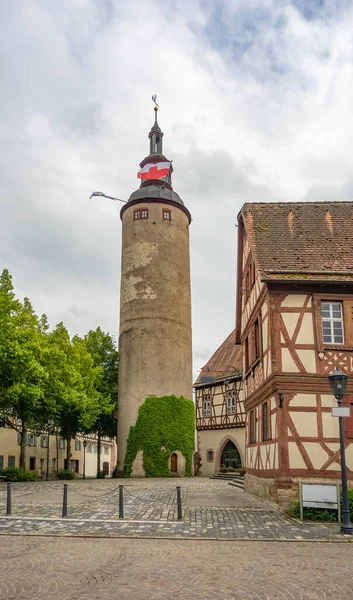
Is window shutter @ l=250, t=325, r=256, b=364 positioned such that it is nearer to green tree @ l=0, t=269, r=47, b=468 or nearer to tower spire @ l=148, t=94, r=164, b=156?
green tree @ l=0, t=269, r=47, b=468

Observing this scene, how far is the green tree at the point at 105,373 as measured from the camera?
43.9 metres

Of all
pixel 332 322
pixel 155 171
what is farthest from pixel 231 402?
pixel 332 322

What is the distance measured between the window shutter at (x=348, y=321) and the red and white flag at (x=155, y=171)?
1200 inches

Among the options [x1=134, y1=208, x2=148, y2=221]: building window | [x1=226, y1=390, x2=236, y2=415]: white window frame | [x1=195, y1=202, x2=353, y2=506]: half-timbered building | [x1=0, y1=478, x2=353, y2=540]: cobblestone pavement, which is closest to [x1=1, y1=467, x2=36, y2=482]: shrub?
[x1=0, y1=478, x2=353, y2=540]: cobblestone pavement

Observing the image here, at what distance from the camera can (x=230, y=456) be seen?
1619 inches

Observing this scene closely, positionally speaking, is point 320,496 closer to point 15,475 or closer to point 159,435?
point 15,475

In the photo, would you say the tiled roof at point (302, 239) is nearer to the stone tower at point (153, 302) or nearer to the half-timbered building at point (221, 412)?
the half-timbered building at point (221, 412)

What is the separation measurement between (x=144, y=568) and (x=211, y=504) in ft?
29.9

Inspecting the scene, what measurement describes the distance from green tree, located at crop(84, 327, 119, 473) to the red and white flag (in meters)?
13.0

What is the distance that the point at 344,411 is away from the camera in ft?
43.3

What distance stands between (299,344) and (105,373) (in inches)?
1203

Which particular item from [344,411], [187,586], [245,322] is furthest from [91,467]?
[187,586]

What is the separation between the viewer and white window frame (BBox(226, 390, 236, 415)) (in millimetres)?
40697

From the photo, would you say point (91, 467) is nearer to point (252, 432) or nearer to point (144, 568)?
point (252, 432)
